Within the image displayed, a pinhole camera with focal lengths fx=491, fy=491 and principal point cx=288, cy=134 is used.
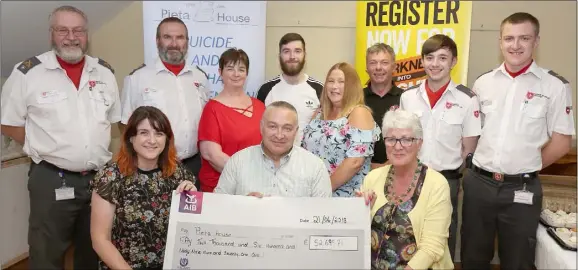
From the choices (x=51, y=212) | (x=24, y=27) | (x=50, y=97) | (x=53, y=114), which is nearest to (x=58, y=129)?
(x=53, y=114)

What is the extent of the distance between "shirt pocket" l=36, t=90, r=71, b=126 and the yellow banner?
2.26m

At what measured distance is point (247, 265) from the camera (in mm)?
2096

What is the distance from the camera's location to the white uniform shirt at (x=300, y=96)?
3.52 metres

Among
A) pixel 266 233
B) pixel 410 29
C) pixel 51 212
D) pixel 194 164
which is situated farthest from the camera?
pixel 410 29

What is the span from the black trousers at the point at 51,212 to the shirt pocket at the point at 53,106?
305 mm

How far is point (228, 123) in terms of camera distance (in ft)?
9.65

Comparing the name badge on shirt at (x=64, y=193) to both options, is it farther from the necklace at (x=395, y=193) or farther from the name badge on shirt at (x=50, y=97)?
the necklace at (x=395, y=193)

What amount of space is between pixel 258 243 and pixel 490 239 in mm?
1711

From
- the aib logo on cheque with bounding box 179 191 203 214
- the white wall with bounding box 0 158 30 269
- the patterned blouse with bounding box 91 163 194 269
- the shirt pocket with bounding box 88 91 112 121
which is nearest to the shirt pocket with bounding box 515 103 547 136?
the aib logo on cheque with bounding box 179 191 203 214

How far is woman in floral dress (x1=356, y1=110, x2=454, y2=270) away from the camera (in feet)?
7.17

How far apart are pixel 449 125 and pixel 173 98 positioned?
5.97ft

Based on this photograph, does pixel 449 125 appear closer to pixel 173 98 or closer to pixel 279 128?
pixel 279 128

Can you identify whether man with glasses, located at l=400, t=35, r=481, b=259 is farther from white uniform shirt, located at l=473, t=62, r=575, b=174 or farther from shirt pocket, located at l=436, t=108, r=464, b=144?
white uniform shirt, located at l=473, t=62, r=575, b=174

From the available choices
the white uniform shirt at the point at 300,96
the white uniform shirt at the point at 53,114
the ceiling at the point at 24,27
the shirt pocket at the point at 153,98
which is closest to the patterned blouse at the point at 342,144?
the white uniform shirt at the point at 300,96
